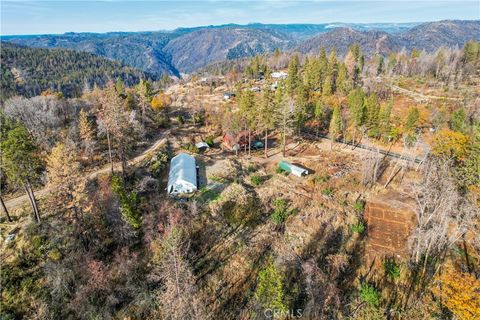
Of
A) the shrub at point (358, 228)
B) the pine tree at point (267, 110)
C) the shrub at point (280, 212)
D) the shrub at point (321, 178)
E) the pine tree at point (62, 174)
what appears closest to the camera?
the pine tree at point (62, 174)

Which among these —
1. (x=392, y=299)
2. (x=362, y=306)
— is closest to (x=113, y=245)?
(x=362, y=306)

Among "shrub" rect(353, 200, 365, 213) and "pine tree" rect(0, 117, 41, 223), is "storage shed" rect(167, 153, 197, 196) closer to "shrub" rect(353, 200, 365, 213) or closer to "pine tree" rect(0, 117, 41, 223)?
"pine tree" rect(0, 117, 41, 223)

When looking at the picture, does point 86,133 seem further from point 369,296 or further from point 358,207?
point 369,296

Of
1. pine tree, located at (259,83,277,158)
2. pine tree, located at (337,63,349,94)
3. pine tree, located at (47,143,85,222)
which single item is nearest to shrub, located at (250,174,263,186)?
pine tree, located at (259,83,277,158)

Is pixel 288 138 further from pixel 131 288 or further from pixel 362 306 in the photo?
pixel 131 288

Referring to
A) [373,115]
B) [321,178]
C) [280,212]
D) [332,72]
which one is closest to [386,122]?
[373,115]

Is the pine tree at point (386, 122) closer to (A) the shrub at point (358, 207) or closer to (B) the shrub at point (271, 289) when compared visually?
(A) the shrub at point (358, 207)

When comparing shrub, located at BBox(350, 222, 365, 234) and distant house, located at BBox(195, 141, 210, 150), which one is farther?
distant house, located at BBox(195, 141, 210, 150)

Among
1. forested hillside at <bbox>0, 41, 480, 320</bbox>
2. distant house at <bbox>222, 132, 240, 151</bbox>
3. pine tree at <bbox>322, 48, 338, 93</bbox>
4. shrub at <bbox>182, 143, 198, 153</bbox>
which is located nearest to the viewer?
forested hillside at <bbox>0, 41, 480, 320</bbox>

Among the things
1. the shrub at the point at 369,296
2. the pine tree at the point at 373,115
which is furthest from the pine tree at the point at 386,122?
the shrub at the point at 369,296
